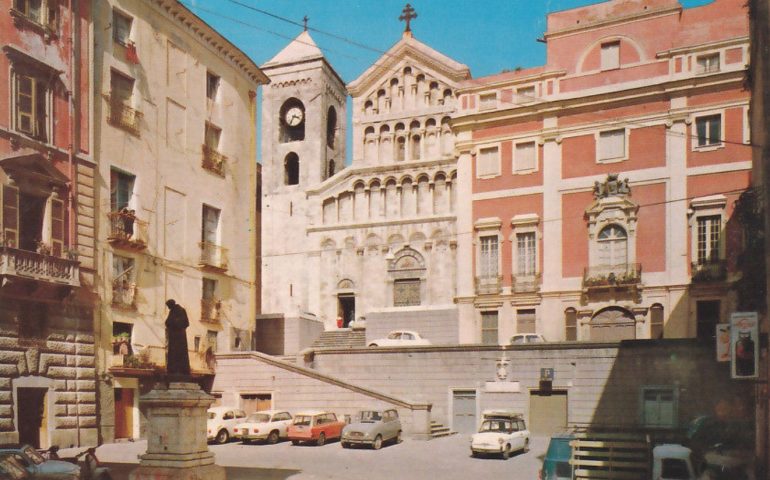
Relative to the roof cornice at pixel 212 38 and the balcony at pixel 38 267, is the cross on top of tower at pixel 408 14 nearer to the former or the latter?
the roof cornice at pixel 212 38

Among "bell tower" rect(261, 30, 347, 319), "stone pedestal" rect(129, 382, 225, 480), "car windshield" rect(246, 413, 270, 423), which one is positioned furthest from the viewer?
"bell tower" rect(261, 30, 347, 319)

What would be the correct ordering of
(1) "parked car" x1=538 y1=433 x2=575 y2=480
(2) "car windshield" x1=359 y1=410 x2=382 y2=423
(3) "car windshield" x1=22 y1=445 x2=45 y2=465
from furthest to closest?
(2) "car windshield" x1=359 y1=410 x2=382 y2=423, (3) "car windshield" x1=22 y1=445 x2=45 y2=465, (1) "parked car" x1=538 y1=433 x2=575 y2=480

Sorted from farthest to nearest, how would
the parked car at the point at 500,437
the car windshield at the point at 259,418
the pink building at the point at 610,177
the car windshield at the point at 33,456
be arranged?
the pink building at the point at 610,177 → the car windshield at the point at 259,418 → the parked car at the point at 500,437 → the car windshield at the point at 33,456

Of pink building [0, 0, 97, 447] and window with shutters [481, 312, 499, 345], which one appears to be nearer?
pink building [0, 0, 97, 447]

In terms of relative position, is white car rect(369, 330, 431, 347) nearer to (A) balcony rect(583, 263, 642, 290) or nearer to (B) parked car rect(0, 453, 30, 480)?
(A) balcony rect(583, 263, 642, 290)

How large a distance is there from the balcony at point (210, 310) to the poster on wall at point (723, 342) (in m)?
22.0

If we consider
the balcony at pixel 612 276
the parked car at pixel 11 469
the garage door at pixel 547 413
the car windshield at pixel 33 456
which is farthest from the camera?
the balcony at pixel 612 276

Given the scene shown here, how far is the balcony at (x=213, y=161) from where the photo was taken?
3666 cm

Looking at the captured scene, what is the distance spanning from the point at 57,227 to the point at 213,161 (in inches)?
451

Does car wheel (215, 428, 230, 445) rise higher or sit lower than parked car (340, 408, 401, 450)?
lower

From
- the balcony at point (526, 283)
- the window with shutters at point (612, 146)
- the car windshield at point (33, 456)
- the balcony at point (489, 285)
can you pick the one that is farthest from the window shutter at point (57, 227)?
the window with shutters at point (612, 146)

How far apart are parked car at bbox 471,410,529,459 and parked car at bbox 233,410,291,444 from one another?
7.74 meters

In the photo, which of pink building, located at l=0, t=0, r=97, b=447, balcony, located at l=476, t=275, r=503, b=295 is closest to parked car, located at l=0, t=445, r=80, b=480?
pink building, located at l=0, t=0, r=97, b=447

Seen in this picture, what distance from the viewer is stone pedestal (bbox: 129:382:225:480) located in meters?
16.6
